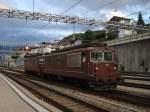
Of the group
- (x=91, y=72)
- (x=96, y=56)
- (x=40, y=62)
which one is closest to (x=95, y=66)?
(x=91, y=72)

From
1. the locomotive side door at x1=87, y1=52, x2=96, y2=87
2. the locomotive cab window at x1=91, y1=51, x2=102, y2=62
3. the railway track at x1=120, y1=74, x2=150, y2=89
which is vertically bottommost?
the railway track at x1=120, y1=74, x2=150, y2=89

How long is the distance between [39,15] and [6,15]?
411cm

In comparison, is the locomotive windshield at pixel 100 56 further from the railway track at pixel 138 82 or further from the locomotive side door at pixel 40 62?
the locomotive side door at pixel 40 62

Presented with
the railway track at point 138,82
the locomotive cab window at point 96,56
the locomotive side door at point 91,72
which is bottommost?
the railway track at point 138,82

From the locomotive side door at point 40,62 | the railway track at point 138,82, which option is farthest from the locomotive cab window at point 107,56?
the locomotive side door at point 40,62

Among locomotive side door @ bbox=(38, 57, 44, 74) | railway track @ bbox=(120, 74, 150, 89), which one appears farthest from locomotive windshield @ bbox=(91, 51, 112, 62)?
locomotive side door @ bbox=(38, 57, 44, 74)

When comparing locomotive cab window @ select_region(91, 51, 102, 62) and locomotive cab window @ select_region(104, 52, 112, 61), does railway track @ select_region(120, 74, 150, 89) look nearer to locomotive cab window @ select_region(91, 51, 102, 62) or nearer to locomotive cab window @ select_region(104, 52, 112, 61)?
locomotive cab window @ select_region(104, 52, 112, 61)

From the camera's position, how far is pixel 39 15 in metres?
47.9

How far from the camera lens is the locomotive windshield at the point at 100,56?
24.1m

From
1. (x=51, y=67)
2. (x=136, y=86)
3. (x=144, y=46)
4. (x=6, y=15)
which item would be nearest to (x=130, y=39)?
(x=144, y=46)

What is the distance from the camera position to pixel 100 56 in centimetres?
2433

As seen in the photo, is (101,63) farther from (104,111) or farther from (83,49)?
(104,111)

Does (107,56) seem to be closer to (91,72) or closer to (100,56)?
(100,56)

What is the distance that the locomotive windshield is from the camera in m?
24.1
